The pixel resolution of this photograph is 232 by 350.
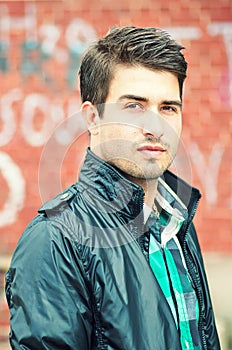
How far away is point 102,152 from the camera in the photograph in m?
2.11

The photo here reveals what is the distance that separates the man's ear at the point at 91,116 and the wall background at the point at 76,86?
2170mm

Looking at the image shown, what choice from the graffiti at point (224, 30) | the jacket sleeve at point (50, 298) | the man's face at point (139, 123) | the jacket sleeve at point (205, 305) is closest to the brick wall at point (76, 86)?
the graffiti at point (224, 30)

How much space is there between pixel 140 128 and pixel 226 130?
8.03 ft

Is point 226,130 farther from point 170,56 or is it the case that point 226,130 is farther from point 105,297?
point 105,297

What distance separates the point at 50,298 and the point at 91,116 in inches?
25.0

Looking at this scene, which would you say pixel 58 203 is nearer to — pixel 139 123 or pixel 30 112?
pixel 139 123

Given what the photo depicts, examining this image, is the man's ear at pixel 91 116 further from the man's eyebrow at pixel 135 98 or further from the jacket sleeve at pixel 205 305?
the jacket sleeve at pixel 205 305

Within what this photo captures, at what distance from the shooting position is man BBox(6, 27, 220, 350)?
1837 millimetres

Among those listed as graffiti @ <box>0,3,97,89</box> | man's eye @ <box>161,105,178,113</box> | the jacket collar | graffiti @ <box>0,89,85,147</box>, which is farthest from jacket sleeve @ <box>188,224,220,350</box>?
graffiti @ <box>0,3,97,89</box>

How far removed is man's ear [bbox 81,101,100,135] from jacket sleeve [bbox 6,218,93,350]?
16.5 inches

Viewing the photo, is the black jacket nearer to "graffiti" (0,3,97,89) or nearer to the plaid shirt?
the plaid shirt

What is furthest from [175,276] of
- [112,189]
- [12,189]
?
[12,189]

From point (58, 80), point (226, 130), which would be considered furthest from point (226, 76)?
point (58, 80)

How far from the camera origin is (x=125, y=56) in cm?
211
